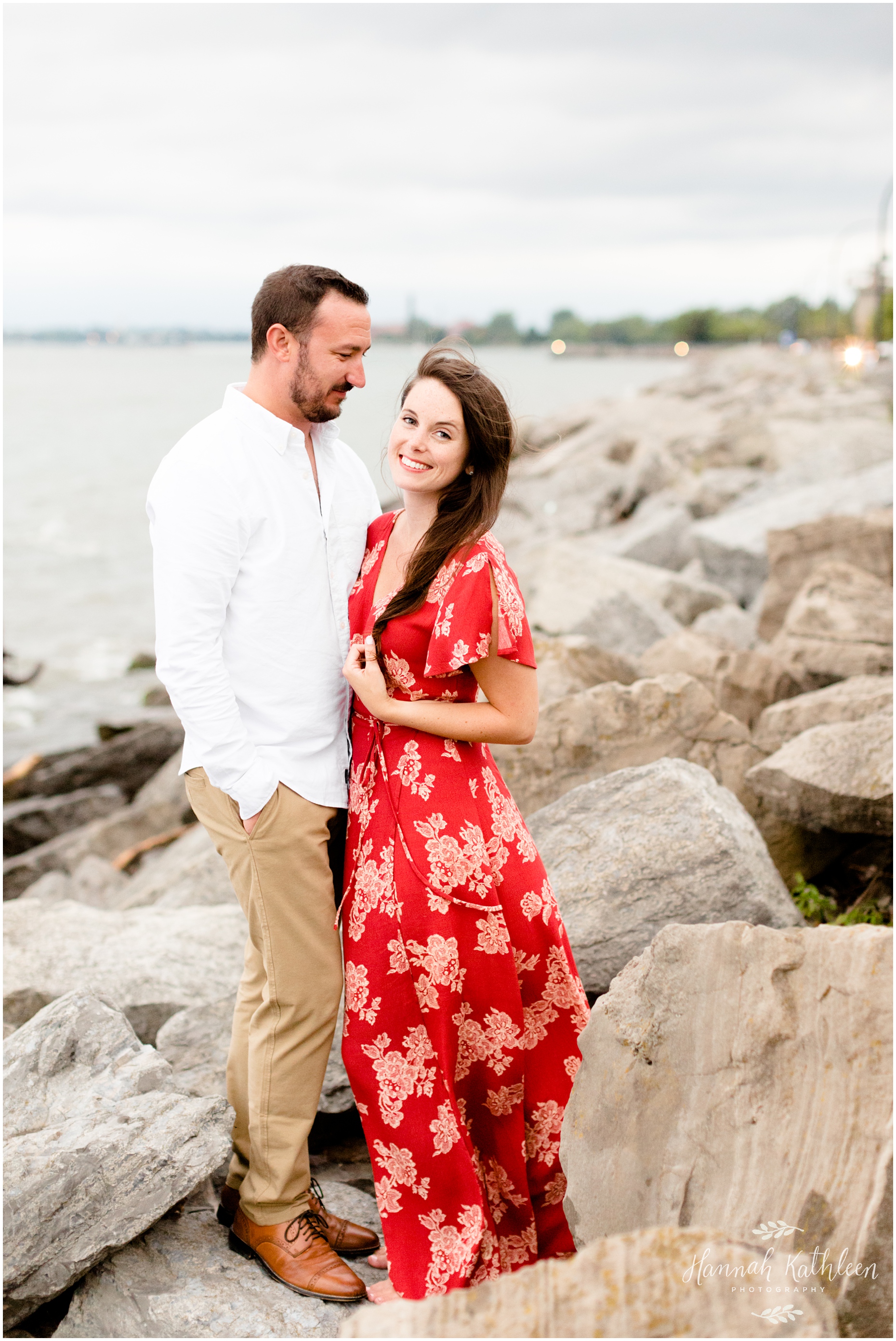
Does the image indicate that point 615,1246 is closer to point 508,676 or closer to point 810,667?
point 508,676

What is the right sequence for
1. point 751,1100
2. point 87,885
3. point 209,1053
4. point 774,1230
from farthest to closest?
point 87,885 < point 209,1053 < point 751,1100 < point 774,1230

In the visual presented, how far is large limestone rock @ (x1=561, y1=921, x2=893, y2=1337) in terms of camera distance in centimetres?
231

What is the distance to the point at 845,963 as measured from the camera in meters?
2.55

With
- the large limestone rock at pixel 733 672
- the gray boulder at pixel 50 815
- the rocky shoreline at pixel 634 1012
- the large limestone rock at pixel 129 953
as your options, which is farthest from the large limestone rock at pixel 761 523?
the large limestone rock at pixel 129 953

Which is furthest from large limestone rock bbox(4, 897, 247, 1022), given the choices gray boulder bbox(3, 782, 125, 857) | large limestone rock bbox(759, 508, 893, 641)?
large limestone rock bbox(759, 508, 893, 641)

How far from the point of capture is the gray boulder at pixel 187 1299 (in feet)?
9.81

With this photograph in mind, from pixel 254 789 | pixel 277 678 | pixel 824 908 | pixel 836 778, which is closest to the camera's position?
pixel 254 789

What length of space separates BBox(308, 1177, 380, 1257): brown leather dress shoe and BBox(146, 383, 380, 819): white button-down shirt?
4.02 feet

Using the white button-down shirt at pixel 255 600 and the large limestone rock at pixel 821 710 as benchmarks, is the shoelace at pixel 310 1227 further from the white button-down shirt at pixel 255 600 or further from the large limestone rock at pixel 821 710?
the large limestone rock at pixel 821 710

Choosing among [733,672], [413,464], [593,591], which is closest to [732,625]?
[593,591]

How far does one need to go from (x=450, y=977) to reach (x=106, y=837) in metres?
5.84

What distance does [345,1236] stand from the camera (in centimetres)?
343

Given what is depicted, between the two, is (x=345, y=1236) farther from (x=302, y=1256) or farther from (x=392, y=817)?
(x=392, y=817)

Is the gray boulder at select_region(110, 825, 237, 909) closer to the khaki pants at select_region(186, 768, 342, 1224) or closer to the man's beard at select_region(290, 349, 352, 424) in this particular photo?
the khaki pants at select_region(186, 768, 342, 1224)
